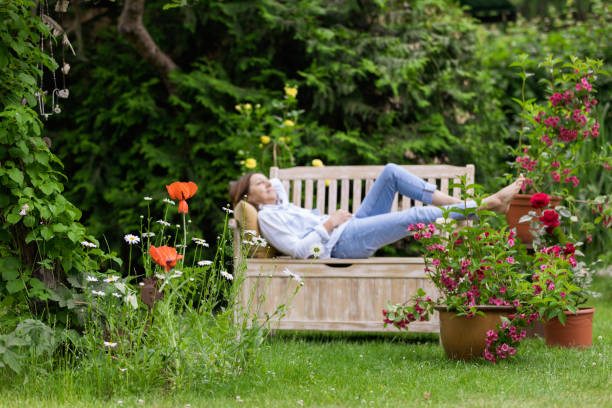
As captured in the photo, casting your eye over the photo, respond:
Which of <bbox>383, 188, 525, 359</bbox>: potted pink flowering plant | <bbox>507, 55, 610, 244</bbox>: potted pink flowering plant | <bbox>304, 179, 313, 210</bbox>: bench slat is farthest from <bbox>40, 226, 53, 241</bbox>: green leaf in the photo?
<bbox>507, 55, 610, 244</bbox>: potted pink flowering plant

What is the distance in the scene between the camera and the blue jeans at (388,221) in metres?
4.03

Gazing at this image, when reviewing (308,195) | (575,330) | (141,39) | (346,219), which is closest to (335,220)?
(346,219)

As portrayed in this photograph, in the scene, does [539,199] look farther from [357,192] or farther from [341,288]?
[357,192]

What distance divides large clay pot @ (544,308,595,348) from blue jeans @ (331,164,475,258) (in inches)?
34.5

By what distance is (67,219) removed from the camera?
273cm

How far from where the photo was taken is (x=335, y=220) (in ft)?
13.8

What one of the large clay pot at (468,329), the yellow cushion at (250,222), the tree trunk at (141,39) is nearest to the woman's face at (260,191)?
the yellow cushion at (250,222)

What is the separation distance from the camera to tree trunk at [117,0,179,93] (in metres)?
5.27

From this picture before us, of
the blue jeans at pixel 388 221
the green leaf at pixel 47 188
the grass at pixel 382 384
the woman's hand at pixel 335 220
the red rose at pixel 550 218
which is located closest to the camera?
the grass at pixel 382 384

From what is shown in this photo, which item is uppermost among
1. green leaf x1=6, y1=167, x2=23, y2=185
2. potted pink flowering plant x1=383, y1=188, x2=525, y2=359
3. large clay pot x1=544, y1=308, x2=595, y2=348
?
green leaf x1=6, y1=167, x2=23, y2=185

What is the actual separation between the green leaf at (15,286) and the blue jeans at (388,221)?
1.98 metres

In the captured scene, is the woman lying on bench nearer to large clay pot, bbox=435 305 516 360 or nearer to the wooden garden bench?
the wooden garden bench

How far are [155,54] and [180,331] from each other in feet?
11.8

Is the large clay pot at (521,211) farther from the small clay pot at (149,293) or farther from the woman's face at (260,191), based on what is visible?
the small clay pot at (149,293)
